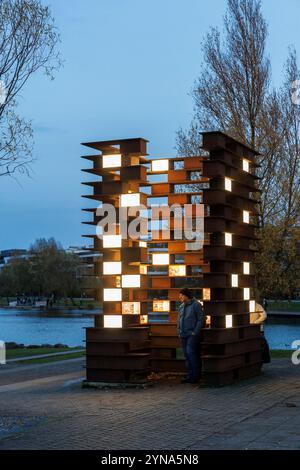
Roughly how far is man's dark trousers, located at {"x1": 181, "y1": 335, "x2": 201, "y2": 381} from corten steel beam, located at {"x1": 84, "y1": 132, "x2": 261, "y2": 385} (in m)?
0.22

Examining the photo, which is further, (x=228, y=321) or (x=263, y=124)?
(x=263, y=124)

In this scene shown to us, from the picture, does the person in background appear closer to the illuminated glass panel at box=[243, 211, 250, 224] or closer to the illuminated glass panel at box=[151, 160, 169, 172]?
the illuminated glass panel at box=[243, 211, 250, 224]

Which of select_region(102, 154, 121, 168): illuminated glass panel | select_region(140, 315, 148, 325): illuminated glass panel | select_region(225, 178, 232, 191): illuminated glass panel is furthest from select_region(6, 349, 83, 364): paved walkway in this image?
select_region(225, 178, 232, 191): illuminated glass panel

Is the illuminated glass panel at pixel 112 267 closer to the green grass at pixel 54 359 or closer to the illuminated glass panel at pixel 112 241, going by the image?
the illuminated glass panel at pixel 112 241

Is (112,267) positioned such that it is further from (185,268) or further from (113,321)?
(185,268)

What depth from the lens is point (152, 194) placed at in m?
17.4

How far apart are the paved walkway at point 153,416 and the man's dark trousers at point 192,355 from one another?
37 centimetres

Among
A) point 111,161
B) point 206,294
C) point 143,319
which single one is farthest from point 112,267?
point 111,161

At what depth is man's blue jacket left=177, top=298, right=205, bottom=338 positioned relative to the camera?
15.5 meters

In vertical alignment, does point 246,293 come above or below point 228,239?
below

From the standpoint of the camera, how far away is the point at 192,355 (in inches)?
610

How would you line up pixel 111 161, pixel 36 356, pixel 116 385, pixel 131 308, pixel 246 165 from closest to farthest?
pixel 116 385, pixel 131 308, pixel 111 161, pixel 246 165, pixel 36 356

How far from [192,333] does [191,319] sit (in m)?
0.29
